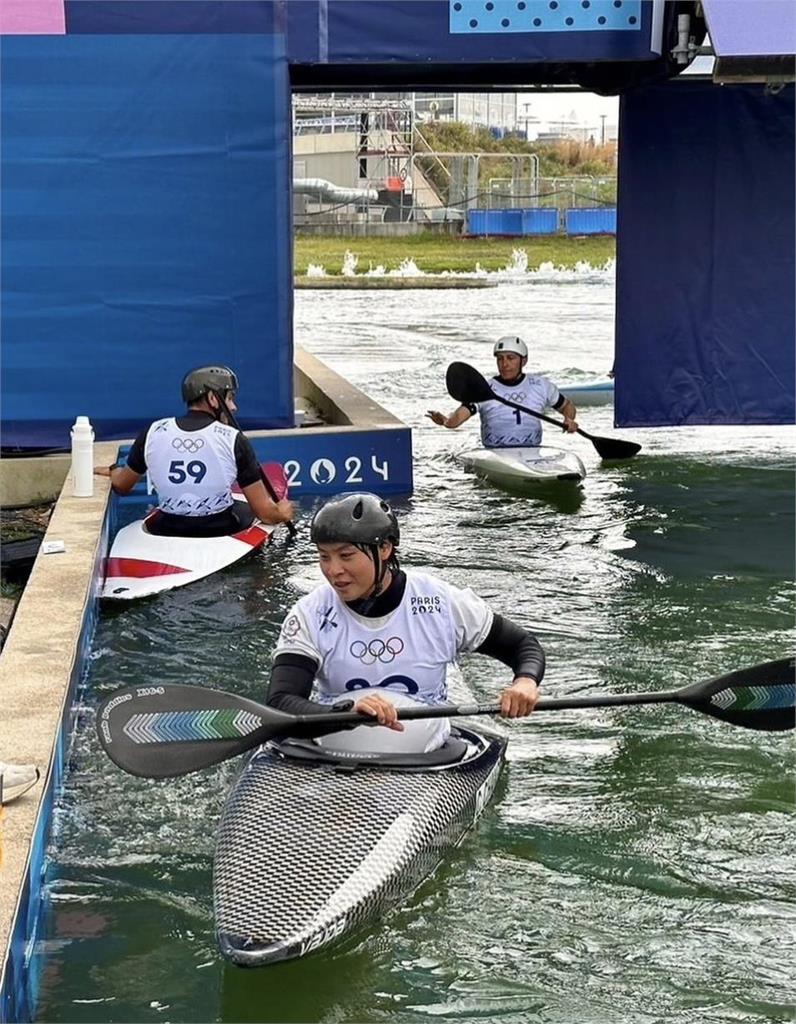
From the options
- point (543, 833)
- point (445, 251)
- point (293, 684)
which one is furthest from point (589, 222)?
point (293, 684)

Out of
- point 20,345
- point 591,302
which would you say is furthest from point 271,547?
point 591,302

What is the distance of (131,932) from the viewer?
205 inches

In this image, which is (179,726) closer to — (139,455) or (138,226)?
(139,455)

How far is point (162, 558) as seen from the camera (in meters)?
9.32

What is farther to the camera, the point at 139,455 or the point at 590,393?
the point at 590,393

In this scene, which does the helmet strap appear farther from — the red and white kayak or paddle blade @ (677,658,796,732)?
paddle blade @ (677,658,796,732)

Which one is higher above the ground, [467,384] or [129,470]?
[467,384]

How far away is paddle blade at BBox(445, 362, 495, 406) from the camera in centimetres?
1266

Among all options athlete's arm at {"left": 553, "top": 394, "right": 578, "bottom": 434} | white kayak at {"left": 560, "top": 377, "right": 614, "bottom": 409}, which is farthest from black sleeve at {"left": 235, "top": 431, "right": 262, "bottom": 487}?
white kayak at {"left": 560, "top": 377, "right": 614, "bottom": 409}

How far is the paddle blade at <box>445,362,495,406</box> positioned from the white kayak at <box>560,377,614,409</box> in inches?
205

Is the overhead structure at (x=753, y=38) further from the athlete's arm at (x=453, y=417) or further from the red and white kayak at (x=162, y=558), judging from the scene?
the red and white kayak at (x=162, y=558)

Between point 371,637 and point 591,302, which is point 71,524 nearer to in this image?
point 371,637

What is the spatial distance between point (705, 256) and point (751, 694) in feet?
25.5

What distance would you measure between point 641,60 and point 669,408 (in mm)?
2855
